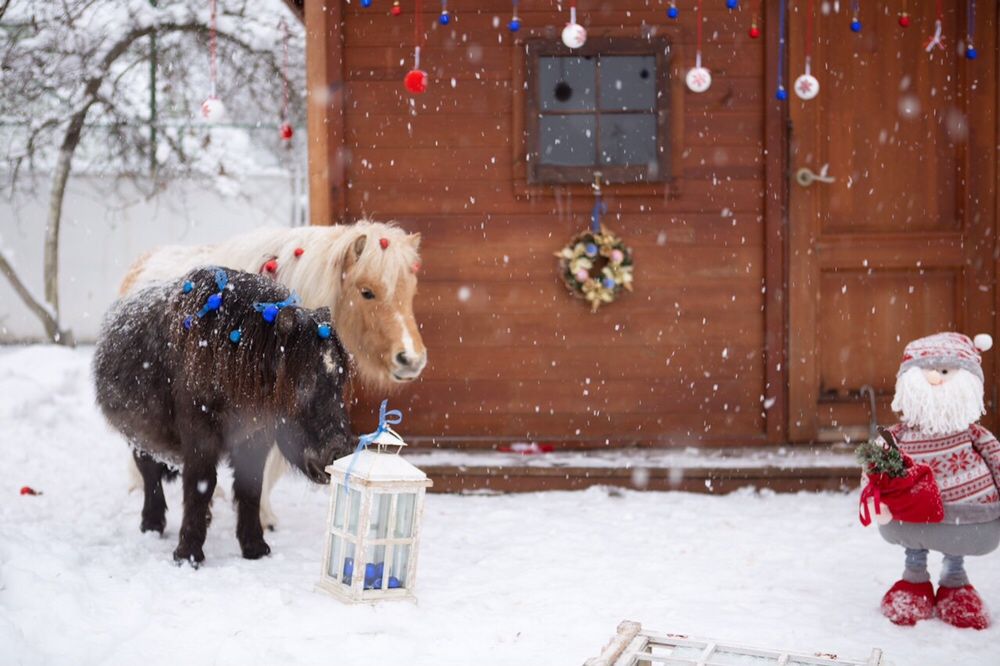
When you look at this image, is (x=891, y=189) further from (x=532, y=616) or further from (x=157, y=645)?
(x=157, y=645)

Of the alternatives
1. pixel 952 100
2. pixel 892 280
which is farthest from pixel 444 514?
pixel 952 100

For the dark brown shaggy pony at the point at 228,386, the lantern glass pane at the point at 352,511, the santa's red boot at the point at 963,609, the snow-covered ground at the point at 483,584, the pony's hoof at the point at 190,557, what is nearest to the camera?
the snow-covered ground at the point at 483,584

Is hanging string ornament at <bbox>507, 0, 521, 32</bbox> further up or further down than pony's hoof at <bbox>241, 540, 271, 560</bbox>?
further up

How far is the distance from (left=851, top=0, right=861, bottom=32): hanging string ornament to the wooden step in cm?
223

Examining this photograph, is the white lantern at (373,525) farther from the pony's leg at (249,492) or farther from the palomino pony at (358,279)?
the palomino pony at (358,279)

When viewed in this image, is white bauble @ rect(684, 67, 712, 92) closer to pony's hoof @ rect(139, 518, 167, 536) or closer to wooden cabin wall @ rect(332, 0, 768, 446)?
wooden cabin wall @ rect(332, 0, 768, 446)

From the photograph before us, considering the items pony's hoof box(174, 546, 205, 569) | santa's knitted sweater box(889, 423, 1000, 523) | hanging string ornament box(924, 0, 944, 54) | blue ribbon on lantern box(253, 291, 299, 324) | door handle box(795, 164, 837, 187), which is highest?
hanging string ornament box(924, 0, 944, 54)

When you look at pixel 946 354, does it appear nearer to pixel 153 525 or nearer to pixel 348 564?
pixel 348 564

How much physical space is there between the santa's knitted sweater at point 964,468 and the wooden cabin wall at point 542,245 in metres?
2.21

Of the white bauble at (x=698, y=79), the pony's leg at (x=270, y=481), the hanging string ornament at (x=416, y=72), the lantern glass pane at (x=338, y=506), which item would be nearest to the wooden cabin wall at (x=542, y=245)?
the hanging string ornament at (x=416, y=72)

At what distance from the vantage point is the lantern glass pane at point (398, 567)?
10.9ft

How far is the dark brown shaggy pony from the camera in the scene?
11.3ft

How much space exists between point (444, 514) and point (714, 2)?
3113 mm

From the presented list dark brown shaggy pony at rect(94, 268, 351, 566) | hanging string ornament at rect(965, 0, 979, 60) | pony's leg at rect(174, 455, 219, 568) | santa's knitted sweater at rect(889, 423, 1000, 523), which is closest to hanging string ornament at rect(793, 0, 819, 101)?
hanging string ornament at rect(965, 0, 979, 60)
